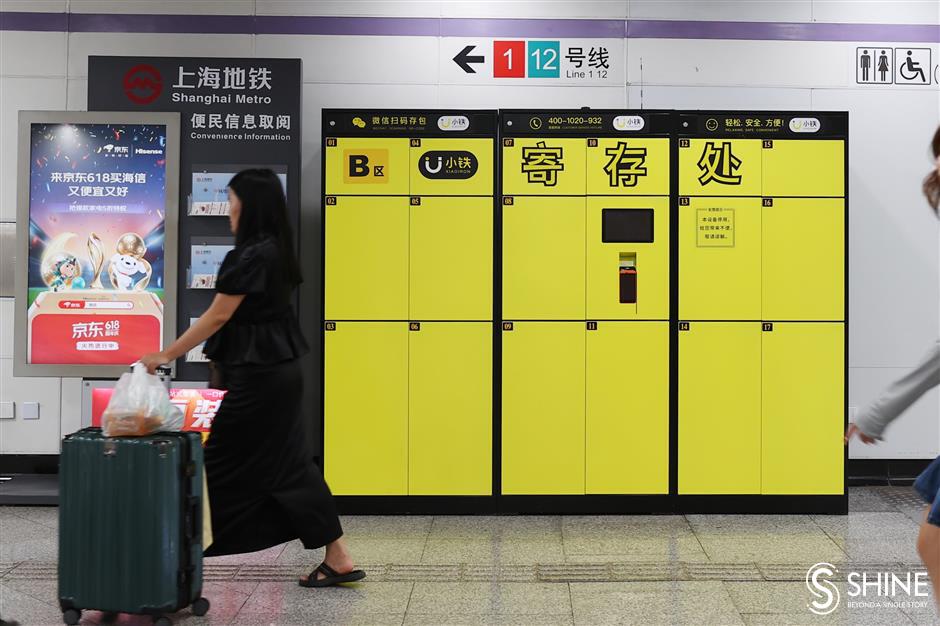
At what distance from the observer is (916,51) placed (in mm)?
6199

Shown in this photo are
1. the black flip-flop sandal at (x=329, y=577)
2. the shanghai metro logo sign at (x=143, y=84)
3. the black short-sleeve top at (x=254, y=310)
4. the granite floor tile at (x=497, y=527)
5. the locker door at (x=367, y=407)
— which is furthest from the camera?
the shanghai metro logo sign at (x=143, y=84)

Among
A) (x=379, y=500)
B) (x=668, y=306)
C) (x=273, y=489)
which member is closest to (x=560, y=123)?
(x=668, y=306)

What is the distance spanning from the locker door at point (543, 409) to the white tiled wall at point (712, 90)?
1.71 m

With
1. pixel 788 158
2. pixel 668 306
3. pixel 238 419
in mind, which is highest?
pixel 788 158

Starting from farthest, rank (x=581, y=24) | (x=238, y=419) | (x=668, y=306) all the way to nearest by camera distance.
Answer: (x=581, y=24) < (x=668, y=306) < (x=238, y=419)

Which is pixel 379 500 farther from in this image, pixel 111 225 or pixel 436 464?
pixel 111 225

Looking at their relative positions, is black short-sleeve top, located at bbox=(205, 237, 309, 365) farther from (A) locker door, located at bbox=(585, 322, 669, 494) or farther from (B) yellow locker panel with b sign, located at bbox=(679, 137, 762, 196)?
(B) yellow locker panel with b sign, located at bbox=(679, 137, 762, 196)

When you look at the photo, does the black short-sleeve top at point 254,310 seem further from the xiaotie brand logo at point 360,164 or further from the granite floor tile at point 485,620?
the xiaotie brand logo at point 360,164

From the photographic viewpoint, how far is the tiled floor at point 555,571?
3.57 metres

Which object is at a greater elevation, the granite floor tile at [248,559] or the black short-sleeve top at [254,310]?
the black short-sleeve top at [254,310]

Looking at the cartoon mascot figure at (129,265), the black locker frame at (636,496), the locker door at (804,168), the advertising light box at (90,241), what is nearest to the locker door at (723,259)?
the black locker frame at (636,496)

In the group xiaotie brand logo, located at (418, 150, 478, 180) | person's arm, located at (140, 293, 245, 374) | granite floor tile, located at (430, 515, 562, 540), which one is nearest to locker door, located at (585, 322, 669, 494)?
granite floor tile, located at (430, 515, 562, 540)

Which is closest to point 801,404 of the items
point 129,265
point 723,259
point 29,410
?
point 723,259

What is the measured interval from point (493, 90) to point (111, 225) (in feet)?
8.55
